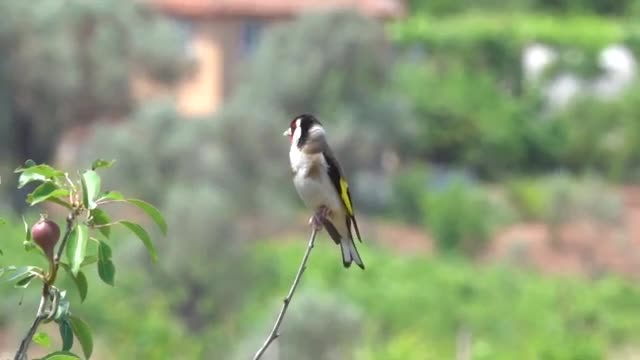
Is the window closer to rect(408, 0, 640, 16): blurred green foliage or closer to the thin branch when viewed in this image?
rect(408, 0, 640, 16): blurred green foliage

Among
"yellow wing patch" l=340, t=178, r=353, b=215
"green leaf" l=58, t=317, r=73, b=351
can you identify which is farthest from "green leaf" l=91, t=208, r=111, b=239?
"yellow wing patch" l=340, t=178, r=353, b=215

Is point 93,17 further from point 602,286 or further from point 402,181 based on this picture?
point 602,286

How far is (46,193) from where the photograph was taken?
2574 millimetres

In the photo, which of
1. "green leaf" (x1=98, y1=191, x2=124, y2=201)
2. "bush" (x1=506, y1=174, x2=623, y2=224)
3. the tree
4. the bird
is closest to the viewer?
"green leaf" (x1=98, y1=191, x2=124, y2=201)

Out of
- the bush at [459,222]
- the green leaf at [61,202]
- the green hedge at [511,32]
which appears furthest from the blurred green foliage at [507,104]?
the green leaf at [61,202]

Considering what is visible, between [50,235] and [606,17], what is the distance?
131ft

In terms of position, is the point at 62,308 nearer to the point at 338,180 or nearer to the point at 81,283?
the point at 81,283

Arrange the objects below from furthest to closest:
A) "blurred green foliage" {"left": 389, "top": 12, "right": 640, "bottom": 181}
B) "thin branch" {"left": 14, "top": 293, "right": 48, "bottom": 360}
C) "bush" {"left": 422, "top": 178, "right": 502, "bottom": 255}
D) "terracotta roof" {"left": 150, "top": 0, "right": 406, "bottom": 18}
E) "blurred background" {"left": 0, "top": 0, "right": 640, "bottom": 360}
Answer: "terracotta roof" {"left": 150, "top": 0, "right": 406, "bottom": 18}, "blurred green foliage" {"left": 389, "top": 12, "right": 640, "bottom": 181}, "bush" {"left": 422, "top": 178, "right": 502, "bottom": 255}, "blurred background" {"left": 0, "top": 0, "right": 640, "bottom": 360}, "thin branch" {"left": 14, "top": 293, "right": 48, "bottom": 360}

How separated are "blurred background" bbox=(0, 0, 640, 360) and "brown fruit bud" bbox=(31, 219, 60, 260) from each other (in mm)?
8813

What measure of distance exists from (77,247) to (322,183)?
125cm

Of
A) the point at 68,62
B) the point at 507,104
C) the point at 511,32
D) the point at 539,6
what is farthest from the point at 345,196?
the point at 539,6

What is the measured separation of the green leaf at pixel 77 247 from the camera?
2.50m

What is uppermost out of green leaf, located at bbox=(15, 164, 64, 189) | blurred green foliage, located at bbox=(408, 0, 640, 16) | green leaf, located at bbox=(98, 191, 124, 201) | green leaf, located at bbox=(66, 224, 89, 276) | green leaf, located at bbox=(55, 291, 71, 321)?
green leaf, located at bbox=(15, 164, 64, 189)

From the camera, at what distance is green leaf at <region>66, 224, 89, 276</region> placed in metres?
2.50
